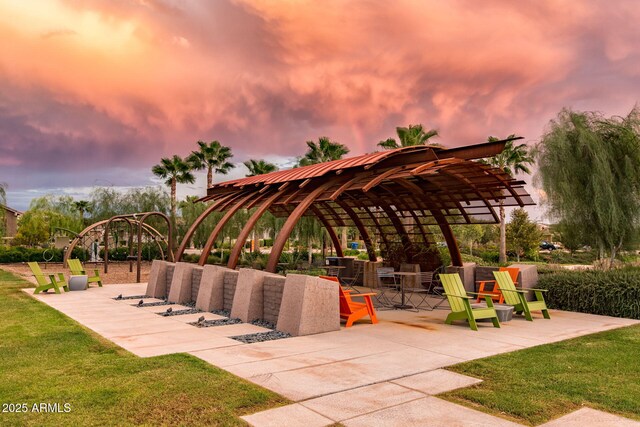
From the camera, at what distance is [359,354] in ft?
23.1

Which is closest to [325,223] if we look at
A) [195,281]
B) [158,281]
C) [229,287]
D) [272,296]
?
[158,281]

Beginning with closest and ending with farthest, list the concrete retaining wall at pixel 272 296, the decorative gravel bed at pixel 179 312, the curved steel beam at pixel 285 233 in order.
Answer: the concrete retaining wall at pixel 272 296
the curved steel beam at pixel 285 233
the decorative gravel bed at pixel 179 312

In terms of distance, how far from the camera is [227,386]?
17.5 ft

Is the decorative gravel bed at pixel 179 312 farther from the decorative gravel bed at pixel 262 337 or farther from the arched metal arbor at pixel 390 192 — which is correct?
the decorative gravel bed at pixel 262 337

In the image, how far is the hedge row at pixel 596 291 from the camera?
10672 millimetres

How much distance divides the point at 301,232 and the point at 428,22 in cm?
1608

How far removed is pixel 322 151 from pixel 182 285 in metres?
21.7

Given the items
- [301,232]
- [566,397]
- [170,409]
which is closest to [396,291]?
[566,397]

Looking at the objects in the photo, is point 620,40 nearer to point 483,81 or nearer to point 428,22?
point 483,81

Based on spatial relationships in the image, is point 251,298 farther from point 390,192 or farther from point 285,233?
point 390,192

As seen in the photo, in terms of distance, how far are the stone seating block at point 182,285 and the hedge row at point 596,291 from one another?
30.7 feet

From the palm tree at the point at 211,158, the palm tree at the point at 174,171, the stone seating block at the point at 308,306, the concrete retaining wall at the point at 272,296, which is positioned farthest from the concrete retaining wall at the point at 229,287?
the palm tree at the point at 174,171

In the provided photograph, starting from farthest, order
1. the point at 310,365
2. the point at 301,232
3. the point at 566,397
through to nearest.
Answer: the point at 301,232, the point at 310,365, the point at 566,397

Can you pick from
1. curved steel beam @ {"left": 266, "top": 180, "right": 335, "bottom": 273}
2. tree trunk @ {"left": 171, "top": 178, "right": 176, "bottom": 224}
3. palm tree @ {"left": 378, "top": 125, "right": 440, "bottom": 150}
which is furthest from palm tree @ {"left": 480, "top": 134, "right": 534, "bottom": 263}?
curved steel beam @ {"left": 266, "top": 180, "right": 335, "bottom": 273}
